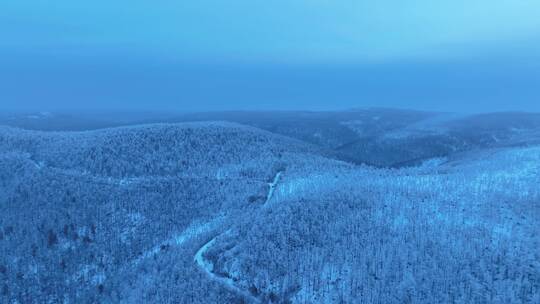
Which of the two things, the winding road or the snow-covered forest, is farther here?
the winding road

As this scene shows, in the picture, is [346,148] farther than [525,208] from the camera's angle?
Yes

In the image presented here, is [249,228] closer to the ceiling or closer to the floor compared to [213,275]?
closer to the ceiling

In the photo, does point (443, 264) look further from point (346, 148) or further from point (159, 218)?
point (346, 148)

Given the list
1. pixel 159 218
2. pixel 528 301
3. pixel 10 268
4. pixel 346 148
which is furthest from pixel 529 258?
pixel 346 148

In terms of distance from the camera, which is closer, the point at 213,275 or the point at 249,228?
the point at 213,275

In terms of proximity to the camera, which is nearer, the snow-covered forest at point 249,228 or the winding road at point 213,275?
the snow-covered forest at point 249,228

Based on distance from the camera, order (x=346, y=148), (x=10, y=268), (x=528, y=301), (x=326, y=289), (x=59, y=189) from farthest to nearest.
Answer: (x=346, y=148) → (x=59, y=189) → (x=10, y=268) → (x=326, y=289) → (x=528, y=301)

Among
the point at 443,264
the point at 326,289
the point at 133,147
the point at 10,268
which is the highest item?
the point at 133,147

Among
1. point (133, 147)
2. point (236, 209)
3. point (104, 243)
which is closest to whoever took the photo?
point (104, 243)
